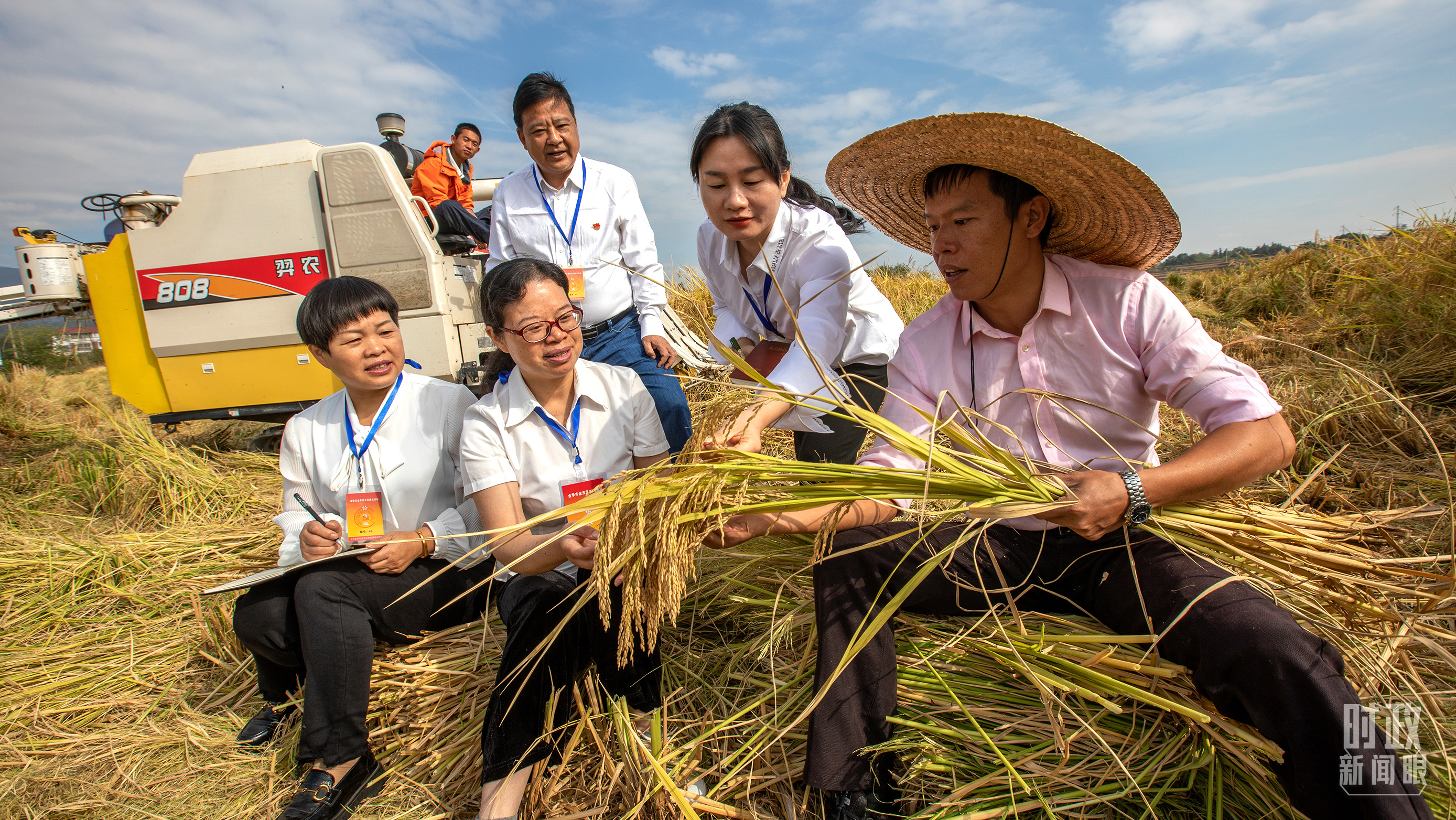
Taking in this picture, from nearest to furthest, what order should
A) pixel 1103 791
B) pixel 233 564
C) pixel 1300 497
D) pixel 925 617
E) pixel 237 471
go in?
pixel 1103 791 < pixel 925 617 < pixel 1300 497 < pixel 233 564 < pixel 237 471

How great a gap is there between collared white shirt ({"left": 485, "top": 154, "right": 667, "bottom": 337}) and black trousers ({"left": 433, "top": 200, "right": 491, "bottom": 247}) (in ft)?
6.05

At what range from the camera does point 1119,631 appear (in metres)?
1.55

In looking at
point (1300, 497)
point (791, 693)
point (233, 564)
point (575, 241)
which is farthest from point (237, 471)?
point (1300, 497)

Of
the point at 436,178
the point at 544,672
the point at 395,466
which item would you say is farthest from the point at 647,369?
the point at 436,178

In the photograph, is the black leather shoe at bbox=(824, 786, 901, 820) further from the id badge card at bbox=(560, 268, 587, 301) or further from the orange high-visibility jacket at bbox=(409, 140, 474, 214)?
the orange high-visibility jacket at bbox=(409, 140, 474, 214)

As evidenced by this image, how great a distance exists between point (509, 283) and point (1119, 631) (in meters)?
2.05

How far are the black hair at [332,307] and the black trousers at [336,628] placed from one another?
811mm

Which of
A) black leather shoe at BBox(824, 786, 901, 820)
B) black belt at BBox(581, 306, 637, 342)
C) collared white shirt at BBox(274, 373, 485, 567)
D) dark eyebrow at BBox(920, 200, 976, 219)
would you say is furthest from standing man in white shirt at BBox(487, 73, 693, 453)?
black leather shoe at BBox(824, 786, 901, 820)

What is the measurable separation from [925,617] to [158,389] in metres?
6.30

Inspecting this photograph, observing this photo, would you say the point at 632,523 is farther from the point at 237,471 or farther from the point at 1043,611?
the point at 237,471

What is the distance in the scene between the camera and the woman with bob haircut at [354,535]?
194cm

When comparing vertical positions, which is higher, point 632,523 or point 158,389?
point 158,389

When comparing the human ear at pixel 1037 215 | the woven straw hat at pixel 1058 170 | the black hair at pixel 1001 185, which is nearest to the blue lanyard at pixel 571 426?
the woven straw hat at pixel 1058 170

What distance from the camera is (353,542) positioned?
2152 mm
